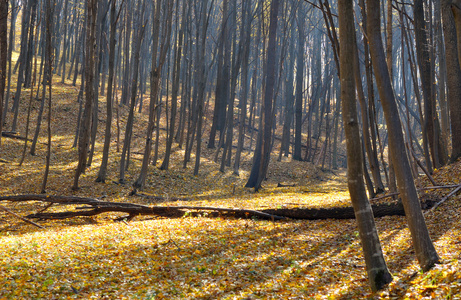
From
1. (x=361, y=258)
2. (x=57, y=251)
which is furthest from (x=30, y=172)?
(x=361, y=258)

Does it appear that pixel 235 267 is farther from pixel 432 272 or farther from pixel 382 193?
pixel 382 193

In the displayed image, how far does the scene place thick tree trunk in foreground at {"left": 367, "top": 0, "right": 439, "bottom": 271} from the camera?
171 inches

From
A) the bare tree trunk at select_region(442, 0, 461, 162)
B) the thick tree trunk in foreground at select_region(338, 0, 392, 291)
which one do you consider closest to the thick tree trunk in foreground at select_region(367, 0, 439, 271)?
the thick tree trunk in foreground at select_region(338, 0, 392, 291)

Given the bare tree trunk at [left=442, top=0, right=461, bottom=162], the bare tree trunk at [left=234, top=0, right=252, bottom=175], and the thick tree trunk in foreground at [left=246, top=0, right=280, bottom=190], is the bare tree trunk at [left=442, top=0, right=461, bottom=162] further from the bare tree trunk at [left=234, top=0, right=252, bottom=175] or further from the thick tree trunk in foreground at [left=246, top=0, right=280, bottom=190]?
the bare tree trunk at [left=234, top=0, right=252, bottom=175]

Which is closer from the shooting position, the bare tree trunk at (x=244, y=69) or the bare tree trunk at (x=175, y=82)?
the bare tree trunk at (x=175, y=82)

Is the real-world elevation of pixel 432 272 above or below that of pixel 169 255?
above

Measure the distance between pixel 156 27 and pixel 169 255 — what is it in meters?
9.78

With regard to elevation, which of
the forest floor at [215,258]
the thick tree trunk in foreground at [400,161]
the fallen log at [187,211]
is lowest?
the forest floor at [215,258]

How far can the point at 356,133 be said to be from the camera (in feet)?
13.0

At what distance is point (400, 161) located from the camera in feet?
14.3

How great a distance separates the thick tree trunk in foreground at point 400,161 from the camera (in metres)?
4.34

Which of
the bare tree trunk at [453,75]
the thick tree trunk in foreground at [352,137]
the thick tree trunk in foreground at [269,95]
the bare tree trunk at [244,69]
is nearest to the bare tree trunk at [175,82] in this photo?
the bare tree trunk at [244,69]

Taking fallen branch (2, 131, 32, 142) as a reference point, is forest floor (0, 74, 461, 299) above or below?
below

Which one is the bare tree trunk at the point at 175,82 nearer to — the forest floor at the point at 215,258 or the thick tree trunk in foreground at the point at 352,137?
the forest floor at the point at 215,258
